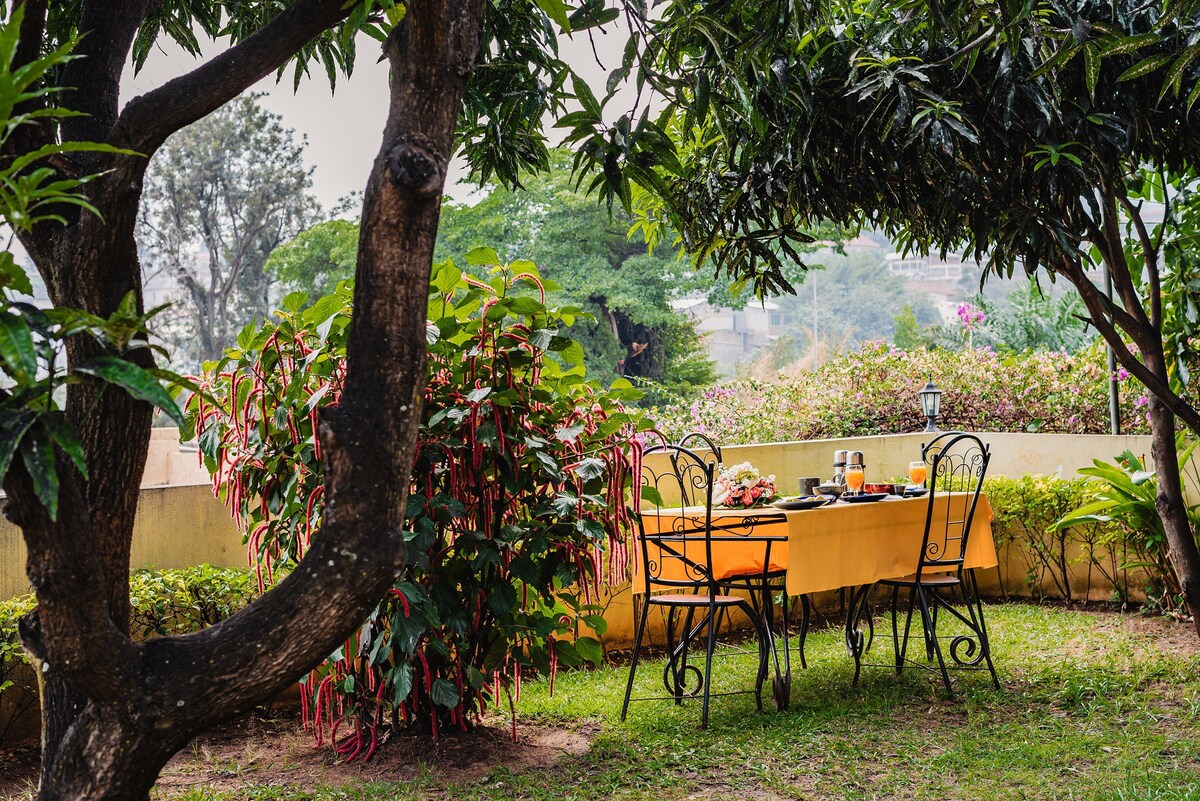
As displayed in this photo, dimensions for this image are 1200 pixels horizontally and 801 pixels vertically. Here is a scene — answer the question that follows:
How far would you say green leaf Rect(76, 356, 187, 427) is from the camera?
1105 mm

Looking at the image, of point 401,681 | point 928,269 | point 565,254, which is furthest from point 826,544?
point 928,269

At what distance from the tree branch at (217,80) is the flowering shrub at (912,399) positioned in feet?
21.5

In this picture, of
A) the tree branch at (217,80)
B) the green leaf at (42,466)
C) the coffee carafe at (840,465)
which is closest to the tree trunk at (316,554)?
the green leaf at (42,466)

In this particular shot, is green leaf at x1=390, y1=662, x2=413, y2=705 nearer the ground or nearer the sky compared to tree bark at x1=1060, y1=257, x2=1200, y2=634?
nearer the ground

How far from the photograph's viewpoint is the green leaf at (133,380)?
1105 mm

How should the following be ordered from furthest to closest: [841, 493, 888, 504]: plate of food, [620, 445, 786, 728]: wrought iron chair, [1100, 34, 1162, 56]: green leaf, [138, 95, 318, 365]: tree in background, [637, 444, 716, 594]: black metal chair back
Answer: [138, 95, 318, 365]: tree in background → [841, 493, 888, 504]: plate of food → [637, 444, 716, 594]: black metal chair back → [620, 445, 786, 728]: wrought iron chair → [1100, 34, 1162, 56]: green leaf

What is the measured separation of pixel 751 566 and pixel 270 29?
2.92 meters

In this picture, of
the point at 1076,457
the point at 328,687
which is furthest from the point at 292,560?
the point at 1076,457

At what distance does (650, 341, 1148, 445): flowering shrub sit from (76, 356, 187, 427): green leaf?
737 cm

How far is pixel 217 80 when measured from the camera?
2.00 meters

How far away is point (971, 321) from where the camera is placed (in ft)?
37.2

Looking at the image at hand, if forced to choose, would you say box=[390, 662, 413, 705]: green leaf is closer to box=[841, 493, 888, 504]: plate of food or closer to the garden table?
the garden table

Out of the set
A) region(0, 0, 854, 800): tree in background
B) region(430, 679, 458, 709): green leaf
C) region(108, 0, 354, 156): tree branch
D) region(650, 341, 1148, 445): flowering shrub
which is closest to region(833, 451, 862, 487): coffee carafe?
region(430, 679, 458, 709): green leaf

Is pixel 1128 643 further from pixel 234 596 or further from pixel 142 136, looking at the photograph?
pixel 142 136
